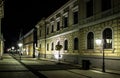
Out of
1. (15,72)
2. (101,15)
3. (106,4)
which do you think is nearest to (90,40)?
(101,15)

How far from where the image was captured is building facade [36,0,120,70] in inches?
1007

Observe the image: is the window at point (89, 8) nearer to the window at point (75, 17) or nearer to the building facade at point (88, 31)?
the building facade at point (88, 31)

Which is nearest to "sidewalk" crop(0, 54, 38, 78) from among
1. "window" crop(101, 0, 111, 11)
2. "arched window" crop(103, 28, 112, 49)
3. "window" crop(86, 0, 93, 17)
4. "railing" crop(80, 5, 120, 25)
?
"arched window" crop(103, 28, 112, 49)

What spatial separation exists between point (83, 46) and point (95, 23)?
15.1 feet

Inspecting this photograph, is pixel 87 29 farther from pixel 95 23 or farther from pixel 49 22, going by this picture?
pixel 49 22

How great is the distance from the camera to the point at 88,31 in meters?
31.4

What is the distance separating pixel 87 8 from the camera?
32844 mm

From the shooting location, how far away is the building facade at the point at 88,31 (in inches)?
1007

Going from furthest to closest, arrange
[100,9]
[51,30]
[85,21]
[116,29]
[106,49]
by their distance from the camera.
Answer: [51,30] < [85,21] < [100,9] < [106,49] < [116,29]

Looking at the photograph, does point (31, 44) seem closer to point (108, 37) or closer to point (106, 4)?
point (106, 4)

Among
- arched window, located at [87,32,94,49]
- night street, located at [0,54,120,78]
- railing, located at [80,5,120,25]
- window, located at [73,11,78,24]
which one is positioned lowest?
night street, located at [0,54,120,78]

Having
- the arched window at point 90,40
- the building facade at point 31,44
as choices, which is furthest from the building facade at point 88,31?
the building facade at point 31,44

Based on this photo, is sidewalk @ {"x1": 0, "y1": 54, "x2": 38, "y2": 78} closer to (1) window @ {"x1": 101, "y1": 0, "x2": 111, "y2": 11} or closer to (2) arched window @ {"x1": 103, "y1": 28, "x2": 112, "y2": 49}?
(2) arched window @ {"x1": 103, "y1": 28, "x2": 112, "y2": 49}

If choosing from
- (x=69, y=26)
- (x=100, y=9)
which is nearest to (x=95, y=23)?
(x=100, y=9)
